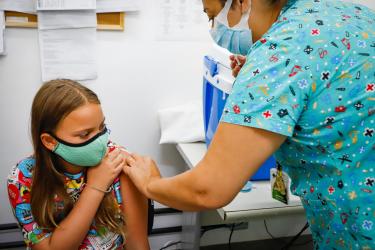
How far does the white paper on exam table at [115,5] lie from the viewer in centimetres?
162

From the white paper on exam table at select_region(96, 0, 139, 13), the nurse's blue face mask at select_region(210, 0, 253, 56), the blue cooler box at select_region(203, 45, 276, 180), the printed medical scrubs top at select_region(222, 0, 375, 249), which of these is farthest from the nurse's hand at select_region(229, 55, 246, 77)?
the white paper on exam table at select_region(96, 0, 139, 13)

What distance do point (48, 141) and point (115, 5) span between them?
2.41 feet

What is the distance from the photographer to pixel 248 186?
56.0 inches

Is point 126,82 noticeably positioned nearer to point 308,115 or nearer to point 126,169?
point 126,169

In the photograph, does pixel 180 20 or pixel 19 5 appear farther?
pixel 180 20

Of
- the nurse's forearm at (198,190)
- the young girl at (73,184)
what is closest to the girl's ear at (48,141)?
the young girl at (73,184)

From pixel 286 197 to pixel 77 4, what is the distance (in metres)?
1.16

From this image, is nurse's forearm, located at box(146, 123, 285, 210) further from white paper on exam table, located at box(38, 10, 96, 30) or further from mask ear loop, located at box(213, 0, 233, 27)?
white paper on exam table, located at box(38, 10, 96, 30)

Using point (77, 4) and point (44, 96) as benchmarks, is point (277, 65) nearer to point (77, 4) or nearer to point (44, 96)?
point (44, 96)

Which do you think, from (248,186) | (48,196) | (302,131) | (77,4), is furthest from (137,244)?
(77,4)

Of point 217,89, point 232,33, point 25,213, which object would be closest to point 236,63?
point 217,89

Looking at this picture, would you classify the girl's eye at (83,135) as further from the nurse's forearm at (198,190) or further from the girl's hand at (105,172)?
the nurse's forearm at (198,190)

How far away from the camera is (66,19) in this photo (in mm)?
1589

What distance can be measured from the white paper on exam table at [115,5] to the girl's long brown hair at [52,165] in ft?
1.64
